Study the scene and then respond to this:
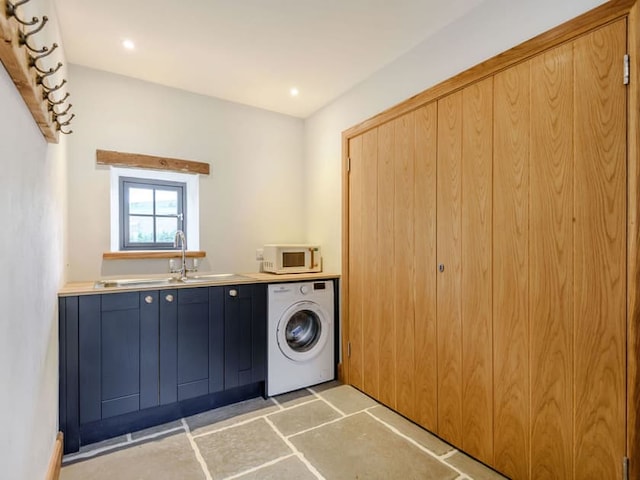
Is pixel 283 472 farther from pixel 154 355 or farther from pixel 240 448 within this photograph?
pixel 154 355

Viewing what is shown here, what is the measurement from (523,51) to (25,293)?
2341mm

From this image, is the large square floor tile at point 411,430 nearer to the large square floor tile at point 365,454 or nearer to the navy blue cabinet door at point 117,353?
the large square floor tile at point 365,454

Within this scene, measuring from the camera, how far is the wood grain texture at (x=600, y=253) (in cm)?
135

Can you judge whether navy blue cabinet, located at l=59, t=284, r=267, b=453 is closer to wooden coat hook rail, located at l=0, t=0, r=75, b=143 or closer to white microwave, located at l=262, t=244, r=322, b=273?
white microwave, located at l=262, t=244, r=322, b=273

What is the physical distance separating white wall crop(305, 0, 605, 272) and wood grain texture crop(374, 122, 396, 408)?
1.10 feet

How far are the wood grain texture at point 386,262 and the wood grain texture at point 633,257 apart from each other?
1.30 metres

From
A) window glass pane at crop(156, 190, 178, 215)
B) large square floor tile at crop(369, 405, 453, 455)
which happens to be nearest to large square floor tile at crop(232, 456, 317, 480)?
large square floor tile at crop(369, 405, 453, 455)

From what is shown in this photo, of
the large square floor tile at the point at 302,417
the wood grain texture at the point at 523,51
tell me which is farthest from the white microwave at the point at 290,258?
the wood grain texture at the point at 523,51

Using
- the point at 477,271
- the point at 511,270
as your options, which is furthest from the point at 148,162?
the point at 511,270

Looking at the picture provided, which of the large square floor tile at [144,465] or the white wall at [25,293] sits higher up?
the white wall at [25,293]

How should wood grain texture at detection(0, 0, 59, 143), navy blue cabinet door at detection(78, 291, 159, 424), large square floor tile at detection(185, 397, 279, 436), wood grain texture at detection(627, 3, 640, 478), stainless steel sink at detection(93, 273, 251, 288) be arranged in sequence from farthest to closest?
stainless steel sink at detection(93, 273, 251, 288) → large square floor tile at detection(185, 397, 279, 436) → navy blue cabinet door at detection(78, 291, 159, 424) → wood grain texture at detection(627, 3, 640, 478) → wood grain texture at detection(0, 0, 59, 143)

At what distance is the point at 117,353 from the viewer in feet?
6.92

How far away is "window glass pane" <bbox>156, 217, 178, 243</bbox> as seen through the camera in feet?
9.70

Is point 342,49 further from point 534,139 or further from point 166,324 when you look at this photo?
point 166,324
